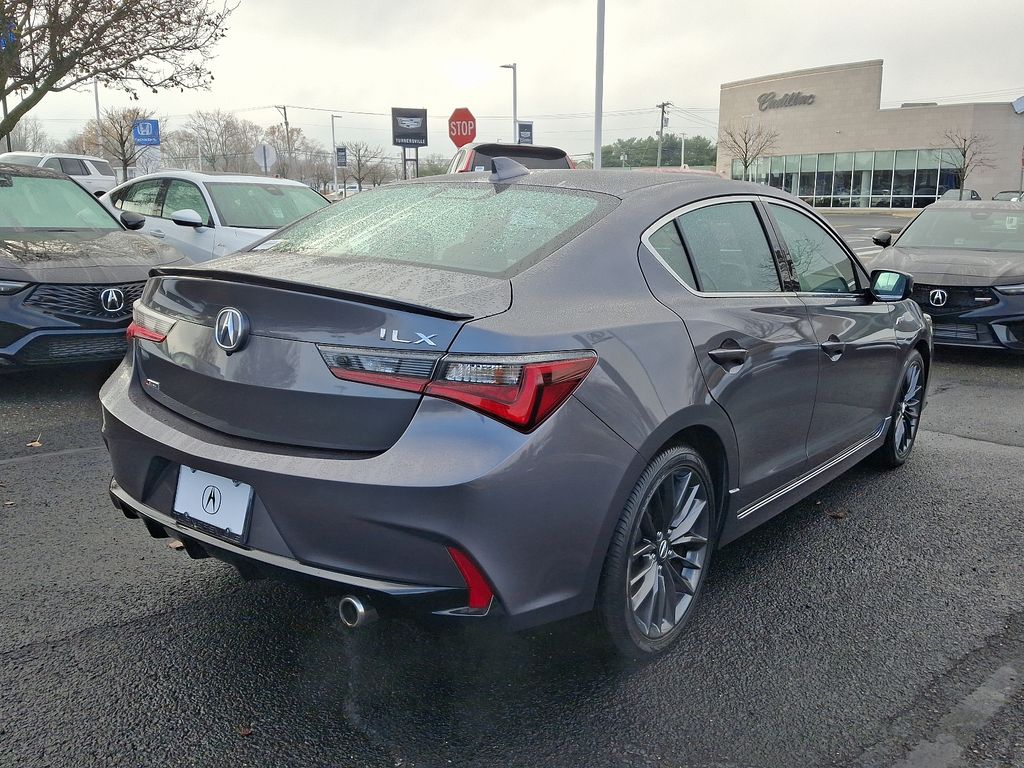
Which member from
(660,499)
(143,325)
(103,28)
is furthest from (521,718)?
(103,28)

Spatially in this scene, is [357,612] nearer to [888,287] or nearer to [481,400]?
[481,400]

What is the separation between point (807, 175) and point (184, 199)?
5409cm

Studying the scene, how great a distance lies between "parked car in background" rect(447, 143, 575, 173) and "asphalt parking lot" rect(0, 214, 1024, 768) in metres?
7.55

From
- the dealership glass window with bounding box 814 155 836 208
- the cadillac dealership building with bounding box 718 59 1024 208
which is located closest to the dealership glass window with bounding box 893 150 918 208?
the cadillac dealership building with bounding box 718 59 1024 208

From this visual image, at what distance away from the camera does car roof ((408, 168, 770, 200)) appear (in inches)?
127

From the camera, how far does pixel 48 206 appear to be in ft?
24.2

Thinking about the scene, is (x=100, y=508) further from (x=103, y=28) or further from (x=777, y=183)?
(x=777, y=183)

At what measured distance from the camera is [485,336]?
7.50ft

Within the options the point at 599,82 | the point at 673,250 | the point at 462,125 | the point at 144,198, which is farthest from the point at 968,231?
the point at 462,125

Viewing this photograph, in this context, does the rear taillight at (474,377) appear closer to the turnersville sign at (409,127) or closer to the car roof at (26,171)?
the car roof at (26,171)

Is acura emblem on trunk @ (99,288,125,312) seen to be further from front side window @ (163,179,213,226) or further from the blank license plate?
the blank license plate

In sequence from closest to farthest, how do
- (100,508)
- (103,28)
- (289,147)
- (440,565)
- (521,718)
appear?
(440,565)
(521,718)
(100,508)
(103,28)
(289,147)

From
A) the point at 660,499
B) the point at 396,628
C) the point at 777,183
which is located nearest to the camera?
the point at 660,499

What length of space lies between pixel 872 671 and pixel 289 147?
257 ft
